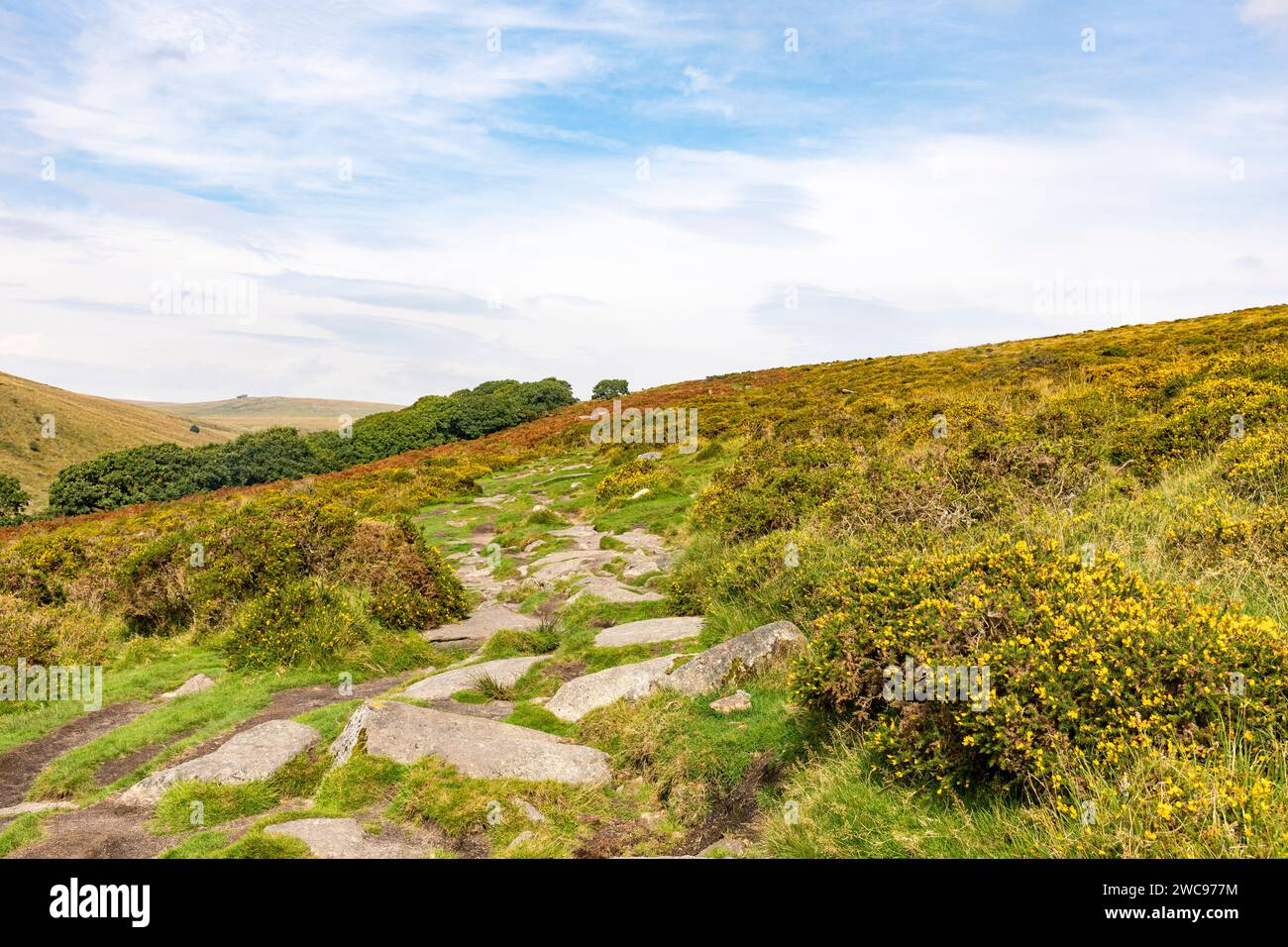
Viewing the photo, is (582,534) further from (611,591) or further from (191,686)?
(191,686)

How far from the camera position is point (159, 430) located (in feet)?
449

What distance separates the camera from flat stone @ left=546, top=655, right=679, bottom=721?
8.63m

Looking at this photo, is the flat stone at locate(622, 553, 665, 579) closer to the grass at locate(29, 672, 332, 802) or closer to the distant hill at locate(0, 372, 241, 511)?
the grass at locate(29, 672, 332, 802)

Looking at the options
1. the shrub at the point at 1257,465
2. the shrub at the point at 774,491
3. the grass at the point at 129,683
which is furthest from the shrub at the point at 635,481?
the shrub at the point at 1257,465

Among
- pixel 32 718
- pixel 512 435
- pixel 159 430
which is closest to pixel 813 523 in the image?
pixel 32 718

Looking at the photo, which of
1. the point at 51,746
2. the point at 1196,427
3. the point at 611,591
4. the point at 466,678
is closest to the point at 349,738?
the point at 466,678

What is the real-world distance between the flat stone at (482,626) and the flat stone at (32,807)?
18.7ft

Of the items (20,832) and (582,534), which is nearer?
(20,832)

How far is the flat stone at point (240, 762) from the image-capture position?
290 inches

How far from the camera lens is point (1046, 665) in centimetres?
507
